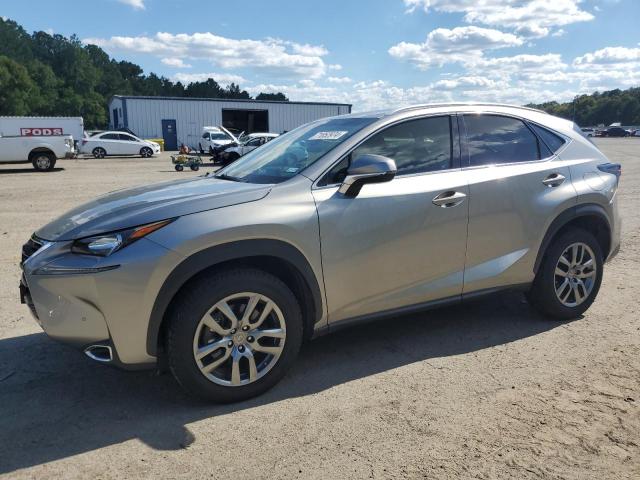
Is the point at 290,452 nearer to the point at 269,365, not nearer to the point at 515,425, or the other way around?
the point at 269,365

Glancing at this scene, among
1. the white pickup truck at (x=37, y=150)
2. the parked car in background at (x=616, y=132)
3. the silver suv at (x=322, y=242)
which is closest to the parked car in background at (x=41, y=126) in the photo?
the white pickup truck at (x=37, y=150)

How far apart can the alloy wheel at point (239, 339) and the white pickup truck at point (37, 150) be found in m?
19.7

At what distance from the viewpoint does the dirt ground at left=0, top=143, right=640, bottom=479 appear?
2.64 meters

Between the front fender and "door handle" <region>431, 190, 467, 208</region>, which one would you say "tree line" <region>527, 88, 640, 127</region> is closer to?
"door handle" <region>431, 190, 467, 208</region>

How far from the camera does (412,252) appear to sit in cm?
366

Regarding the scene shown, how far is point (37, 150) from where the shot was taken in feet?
65.2

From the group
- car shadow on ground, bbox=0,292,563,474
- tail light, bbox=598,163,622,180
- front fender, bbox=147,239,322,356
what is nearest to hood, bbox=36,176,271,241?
front fender, bbox=147,239,322,356

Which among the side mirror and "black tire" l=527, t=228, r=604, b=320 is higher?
the side mirror

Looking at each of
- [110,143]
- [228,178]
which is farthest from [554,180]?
[110,143]

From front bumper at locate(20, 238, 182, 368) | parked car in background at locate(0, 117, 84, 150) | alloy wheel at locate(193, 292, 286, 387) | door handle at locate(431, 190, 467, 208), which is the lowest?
alloy wheel at locate(193, 292, 286, 387)

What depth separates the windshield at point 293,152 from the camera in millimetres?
3643

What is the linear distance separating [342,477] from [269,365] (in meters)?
0.91

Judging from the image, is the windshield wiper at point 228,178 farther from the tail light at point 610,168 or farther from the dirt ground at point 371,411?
the tail light at point 610,168

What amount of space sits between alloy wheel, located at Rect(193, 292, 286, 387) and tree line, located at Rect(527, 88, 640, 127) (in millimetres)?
125990
